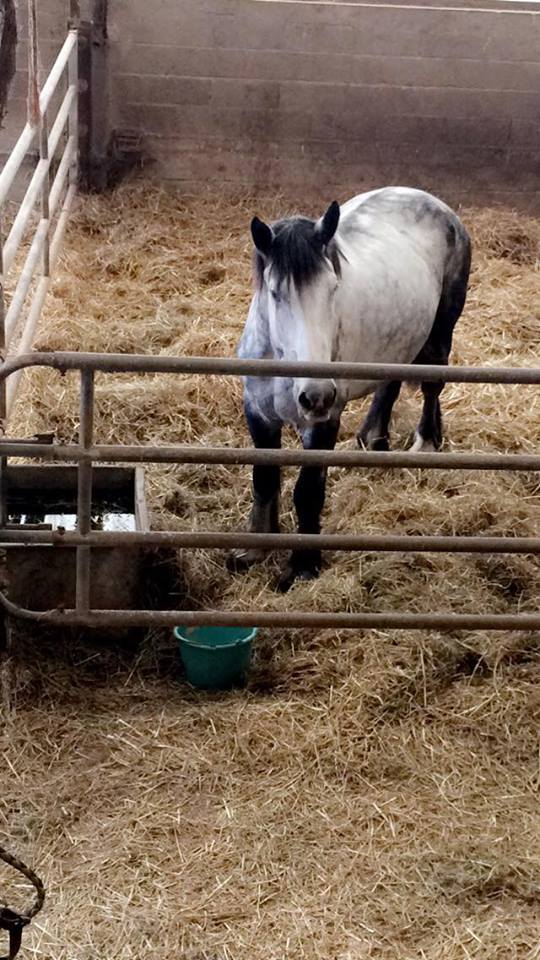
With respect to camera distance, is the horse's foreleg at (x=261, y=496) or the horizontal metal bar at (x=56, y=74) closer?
the horse's foreleg at (x=261, y=496)

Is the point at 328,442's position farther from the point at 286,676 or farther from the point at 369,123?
the point at 369,123

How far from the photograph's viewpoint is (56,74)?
5723 millimetres

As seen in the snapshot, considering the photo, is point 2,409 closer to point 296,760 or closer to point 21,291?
point 21,291

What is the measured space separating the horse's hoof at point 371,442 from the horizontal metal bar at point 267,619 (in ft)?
6.24

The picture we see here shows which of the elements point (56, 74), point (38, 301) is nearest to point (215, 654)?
point (38, 301)

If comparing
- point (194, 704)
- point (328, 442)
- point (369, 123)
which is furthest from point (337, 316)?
point (369, 123)

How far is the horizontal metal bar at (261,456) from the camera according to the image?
272 centimetres

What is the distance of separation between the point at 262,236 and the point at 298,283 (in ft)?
0.63

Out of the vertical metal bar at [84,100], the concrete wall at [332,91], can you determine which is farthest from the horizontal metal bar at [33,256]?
the concrete wall at [332,91]

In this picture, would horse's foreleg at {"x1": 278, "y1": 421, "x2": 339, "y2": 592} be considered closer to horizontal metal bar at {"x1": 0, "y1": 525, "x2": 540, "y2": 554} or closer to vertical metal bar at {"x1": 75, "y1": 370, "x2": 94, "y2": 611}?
horizontal metal bar at {"x1": 0, "y1": 525, "x2": 540, "y2": 554}

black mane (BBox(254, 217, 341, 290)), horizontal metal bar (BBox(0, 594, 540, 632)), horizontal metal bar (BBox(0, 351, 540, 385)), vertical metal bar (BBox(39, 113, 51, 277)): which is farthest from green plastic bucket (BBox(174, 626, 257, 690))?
vertical metal bar (BBox(39, 113, 51, 277))

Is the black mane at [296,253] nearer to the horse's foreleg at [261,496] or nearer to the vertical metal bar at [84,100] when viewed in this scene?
the horse's foreleg at [261,496]

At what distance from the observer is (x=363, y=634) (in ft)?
11.6

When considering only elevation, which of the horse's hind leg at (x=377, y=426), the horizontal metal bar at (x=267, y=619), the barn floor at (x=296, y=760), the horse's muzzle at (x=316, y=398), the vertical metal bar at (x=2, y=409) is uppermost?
the horse's muzzle at (x=316, y=398)
